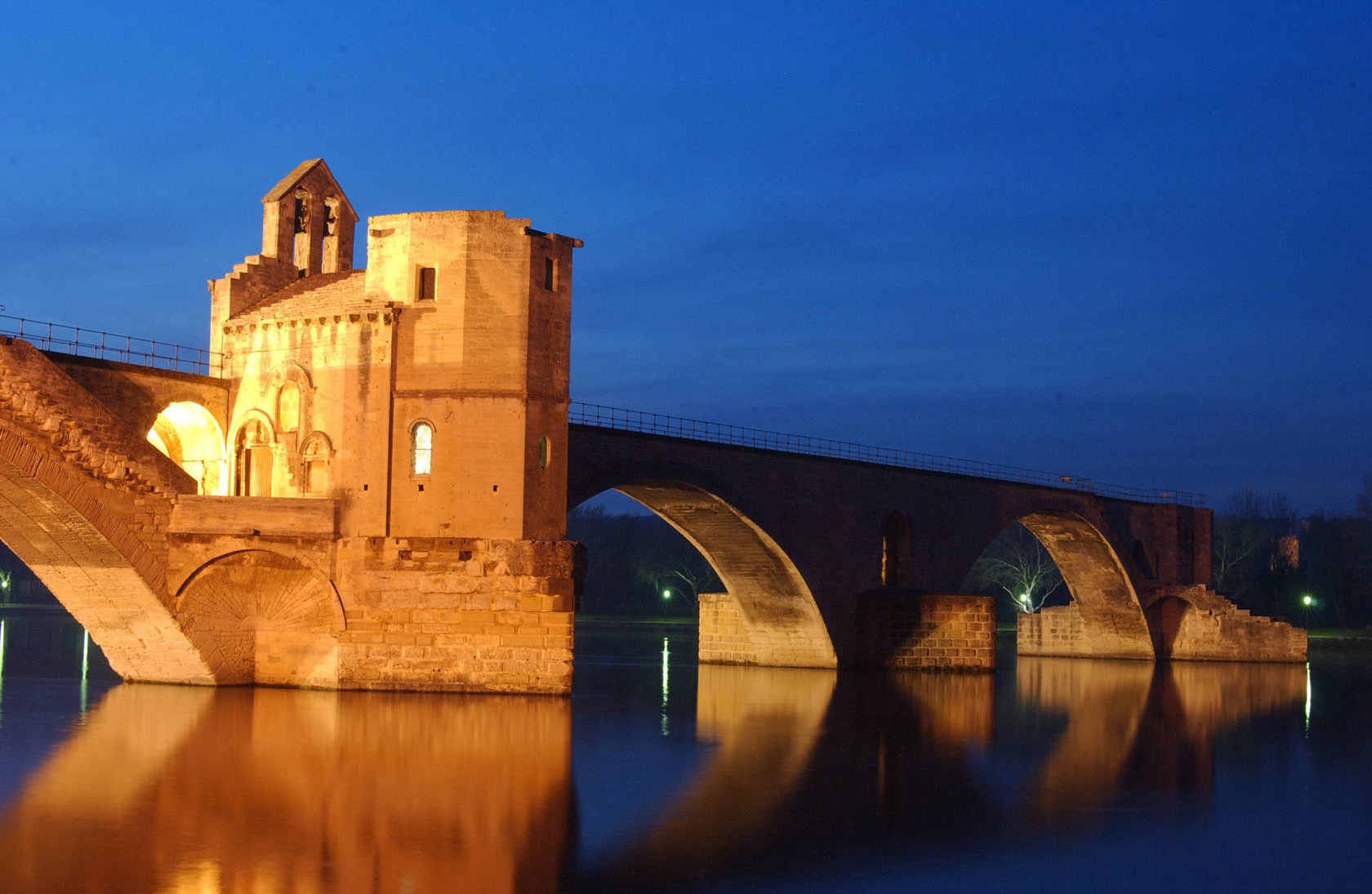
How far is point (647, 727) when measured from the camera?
25906 mm

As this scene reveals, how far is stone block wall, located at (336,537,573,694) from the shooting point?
2931 cm

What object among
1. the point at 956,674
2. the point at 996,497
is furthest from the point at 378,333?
the point at 996,497

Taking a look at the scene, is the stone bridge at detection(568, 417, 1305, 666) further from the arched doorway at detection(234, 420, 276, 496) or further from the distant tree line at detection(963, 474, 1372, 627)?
the distant tree line at detection(963, 474, 1372, 627)

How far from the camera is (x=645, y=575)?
90000 millimetres

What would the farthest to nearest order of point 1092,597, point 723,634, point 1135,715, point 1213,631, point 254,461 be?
point 1092,597, point 1213,631, point 723,634, point 254,461, point 1135,715

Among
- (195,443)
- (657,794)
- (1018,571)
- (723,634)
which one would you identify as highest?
(195,443)

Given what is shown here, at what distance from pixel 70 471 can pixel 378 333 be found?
683cm

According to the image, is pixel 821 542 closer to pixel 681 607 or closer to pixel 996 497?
pixel 996 497

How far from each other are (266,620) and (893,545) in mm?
22235

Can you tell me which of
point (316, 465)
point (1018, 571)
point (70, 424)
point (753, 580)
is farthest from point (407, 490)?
point (1018, 571)

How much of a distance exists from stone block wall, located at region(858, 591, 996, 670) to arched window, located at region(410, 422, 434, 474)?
18069 millimetres

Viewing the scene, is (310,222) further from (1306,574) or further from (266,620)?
(1306,574)

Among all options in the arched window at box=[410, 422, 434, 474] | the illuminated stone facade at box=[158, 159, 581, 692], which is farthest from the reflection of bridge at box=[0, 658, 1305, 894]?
the arched window at box=[410, 422, 434, 474]

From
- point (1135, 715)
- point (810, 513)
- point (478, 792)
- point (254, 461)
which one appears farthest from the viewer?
point (810, 513)
